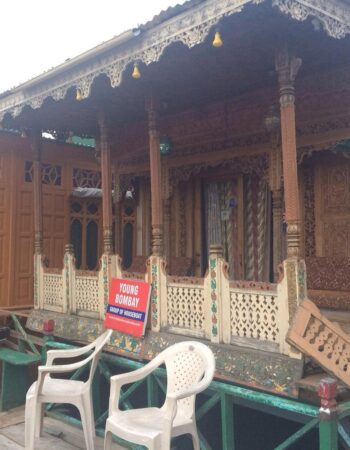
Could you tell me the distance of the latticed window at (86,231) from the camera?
9711mm

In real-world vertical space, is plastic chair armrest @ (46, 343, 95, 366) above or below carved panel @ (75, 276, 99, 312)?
below

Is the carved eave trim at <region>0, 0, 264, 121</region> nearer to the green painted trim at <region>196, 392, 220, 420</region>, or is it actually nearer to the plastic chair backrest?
the plastic chair backrest

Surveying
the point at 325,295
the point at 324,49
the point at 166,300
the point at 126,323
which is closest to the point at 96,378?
the point at 126,323

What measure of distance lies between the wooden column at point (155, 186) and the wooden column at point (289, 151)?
1.85 m

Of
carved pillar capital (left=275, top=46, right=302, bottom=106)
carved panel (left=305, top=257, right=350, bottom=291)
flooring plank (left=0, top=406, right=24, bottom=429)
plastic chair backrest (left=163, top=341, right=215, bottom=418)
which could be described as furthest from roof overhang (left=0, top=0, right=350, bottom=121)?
flooring plank (left=0, top=406, right=24, bottom=429)

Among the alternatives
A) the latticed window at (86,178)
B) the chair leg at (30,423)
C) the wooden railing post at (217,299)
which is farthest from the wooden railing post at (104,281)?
the latticed window at (86,178)

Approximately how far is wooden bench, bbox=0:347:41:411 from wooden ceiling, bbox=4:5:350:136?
139 inches

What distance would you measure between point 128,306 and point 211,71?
10.2ft

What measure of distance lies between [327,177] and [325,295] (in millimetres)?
1726

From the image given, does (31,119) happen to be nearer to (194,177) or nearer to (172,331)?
(194,177)

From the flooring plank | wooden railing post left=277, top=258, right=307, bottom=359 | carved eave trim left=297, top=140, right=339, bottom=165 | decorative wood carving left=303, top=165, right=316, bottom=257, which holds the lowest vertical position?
the flooring plank

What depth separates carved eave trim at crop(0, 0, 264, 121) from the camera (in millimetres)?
4246

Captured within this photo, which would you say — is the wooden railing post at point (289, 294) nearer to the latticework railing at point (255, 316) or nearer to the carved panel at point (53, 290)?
the latticework railing at point (255, 316)

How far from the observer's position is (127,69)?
18.0 feet
